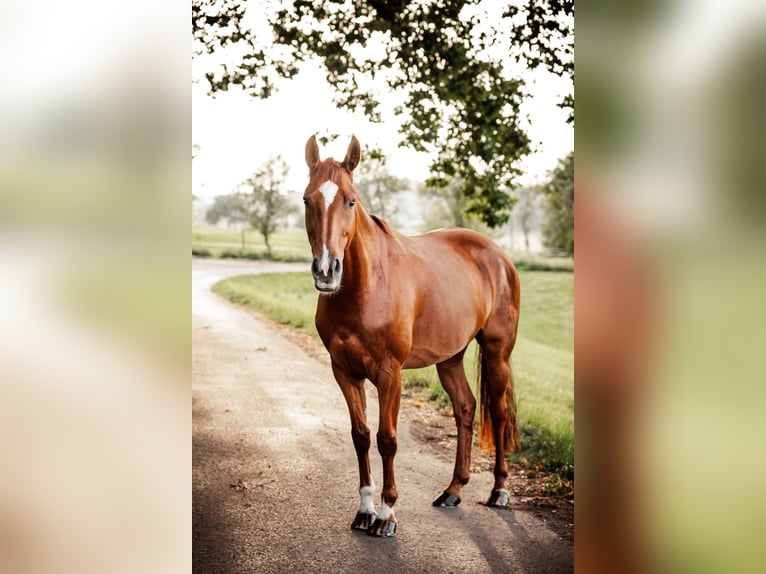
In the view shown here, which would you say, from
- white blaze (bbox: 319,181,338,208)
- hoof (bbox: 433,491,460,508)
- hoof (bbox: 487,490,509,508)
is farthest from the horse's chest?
hoof (bbox: 487,490,509,508)

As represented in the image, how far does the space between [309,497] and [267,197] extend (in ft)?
11.1

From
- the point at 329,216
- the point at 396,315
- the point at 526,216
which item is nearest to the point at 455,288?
the point at 396,315

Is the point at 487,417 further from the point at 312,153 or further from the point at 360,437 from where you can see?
the point at 312,153

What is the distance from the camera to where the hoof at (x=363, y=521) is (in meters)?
3.10

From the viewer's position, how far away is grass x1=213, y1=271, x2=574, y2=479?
406 centimetres

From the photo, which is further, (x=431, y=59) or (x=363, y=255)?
→ (x=431, y=59)

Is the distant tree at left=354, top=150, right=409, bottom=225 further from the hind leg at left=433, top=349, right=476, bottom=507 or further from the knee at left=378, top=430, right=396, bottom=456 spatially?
the knee at left=378, top=430, right=396, bottom=456

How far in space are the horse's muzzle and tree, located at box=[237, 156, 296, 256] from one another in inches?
98.3

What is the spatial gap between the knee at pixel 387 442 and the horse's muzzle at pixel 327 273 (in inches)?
33.2

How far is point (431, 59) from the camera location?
166 inches

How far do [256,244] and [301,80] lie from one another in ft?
10.1

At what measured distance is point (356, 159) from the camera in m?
2.80
